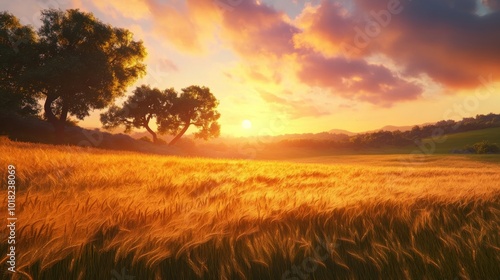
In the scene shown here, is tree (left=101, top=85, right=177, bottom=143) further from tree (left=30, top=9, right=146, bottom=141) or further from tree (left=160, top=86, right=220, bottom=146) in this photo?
tree (left=30, top=9, right=146, bottom=141)

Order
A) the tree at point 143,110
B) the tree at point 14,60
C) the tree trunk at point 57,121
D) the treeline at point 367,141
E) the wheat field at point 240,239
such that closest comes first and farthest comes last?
the wheat field at point 240,239 < the tree at point 14,60 < the tree trunk at point 57,121 < the tree at point 143,110 < the treeline at point 367,141

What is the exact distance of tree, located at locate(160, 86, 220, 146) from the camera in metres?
43.2

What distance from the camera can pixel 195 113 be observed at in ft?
147

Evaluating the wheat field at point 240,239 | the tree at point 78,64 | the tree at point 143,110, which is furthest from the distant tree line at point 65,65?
the wheat field at point 240,239

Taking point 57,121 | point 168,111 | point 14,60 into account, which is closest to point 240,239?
point 14,60

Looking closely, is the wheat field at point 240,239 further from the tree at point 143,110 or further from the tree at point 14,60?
the tree at point 143,110

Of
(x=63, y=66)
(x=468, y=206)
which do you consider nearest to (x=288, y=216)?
(x=468, y=206)

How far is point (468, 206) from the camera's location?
324 cm

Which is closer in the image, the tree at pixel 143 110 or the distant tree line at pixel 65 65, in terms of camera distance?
the distant tree line at pixel 65 65

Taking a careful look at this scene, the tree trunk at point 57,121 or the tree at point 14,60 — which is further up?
the tree at point 14,60

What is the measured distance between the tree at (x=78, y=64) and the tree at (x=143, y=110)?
13978 millimetres

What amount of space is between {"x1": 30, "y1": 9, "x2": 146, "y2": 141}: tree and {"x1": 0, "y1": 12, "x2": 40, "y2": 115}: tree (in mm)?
881

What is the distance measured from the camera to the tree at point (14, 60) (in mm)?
22156

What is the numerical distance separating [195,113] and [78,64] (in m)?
22.9
